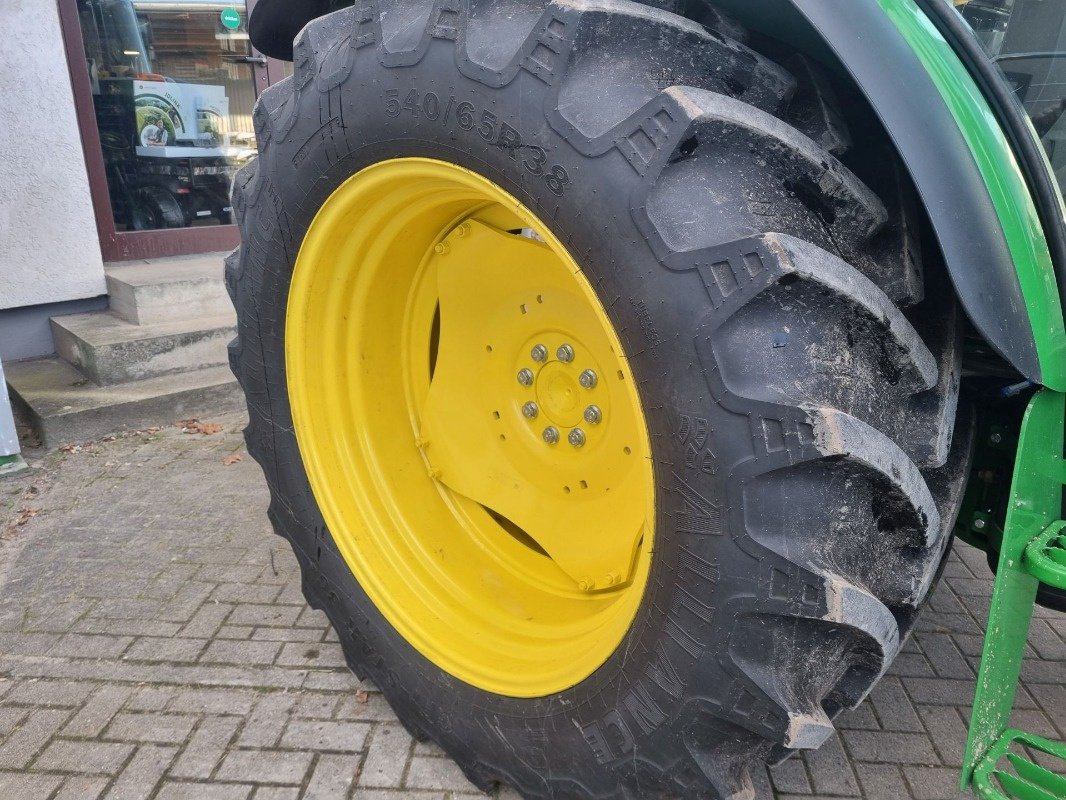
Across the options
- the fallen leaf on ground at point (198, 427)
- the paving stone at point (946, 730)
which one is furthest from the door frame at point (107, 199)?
the paving stone at point (946, 730)

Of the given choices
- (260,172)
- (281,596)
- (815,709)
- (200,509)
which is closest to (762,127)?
(815,709)

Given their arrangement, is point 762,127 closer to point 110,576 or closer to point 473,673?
point 473,673

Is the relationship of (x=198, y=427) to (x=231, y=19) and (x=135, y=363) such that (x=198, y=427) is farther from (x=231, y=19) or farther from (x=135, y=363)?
(x=231, y=19)

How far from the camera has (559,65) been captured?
3.82 ft

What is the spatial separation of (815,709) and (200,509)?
262 cm

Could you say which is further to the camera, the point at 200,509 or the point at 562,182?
the point at 200,509

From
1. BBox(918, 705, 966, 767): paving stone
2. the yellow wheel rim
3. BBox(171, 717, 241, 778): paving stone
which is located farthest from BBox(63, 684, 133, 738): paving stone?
BBox(918, 705, 966, 767): paving stone

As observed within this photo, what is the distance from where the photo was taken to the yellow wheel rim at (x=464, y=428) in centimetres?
168

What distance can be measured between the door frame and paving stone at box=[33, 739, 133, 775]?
3.69 metres

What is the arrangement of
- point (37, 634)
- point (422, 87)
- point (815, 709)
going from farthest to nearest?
point (37, 634), point (422, 87), point (815, 709)

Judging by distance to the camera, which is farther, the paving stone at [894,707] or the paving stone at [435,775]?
the paving stone at [894,707]

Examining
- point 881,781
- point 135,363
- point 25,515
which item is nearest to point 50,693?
point 25,515

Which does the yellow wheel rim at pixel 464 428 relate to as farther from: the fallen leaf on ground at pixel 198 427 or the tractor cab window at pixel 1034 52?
the fallen leaf on ground at pixel 198 427

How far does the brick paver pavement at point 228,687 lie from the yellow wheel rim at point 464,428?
0.40 m
